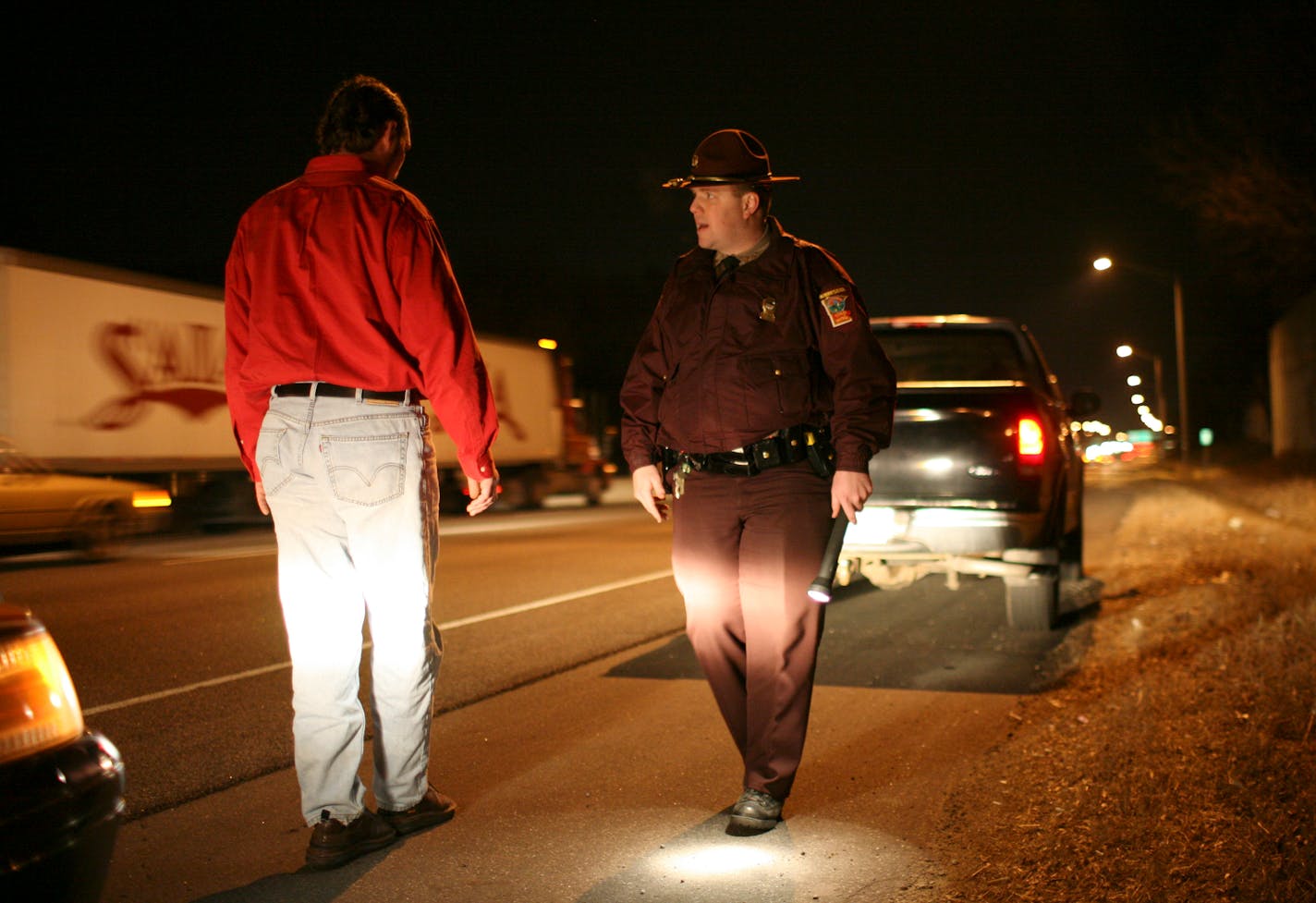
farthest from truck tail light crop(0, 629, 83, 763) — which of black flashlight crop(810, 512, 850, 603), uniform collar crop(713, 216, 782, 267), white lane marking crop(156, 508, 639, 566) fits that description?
white lane marking crop(156, 508, 639, 566)

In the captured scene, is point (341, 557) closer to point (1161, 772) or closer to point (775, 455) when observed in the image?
point (775, 455)

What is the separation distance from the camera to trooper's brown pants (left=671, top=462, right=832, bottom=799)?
12.2ft

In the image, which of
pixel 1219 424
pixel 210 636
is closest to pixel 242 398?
pixel 210 636

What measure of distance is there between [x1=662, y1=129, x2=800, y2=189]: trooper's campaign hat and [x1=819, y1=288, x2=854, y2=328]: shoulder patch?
1.40ft

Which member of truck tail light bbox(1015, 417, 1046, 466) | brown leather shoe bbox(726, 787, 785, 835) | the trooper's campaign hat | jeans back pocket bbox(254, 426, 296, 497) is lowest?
brown leather shoe bbox(726, 787, 785, 835)

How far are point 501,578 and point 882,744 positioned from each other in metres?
6.61

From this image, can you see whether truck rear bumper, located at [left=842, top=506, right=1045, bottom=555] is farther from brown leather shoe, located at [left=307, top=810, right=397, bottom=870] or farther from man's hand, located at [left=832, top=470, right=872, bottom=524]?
brown leather shoe, located at [left=307, top=810, right=397, bottom=870]

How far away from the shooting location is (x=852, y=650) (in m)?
7.04

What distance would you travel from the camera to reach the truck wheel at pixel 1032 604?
24.1ft

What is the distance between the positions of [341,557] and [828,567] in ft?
4.66

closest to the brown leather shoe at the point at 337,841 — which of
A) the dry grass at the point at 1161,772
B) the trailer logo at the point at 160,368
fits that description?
the dry grass at the point at 1161,772

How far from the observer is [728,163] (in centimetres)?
382

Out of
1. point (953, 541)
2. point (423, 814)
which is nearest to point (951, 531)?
point (953, 541)

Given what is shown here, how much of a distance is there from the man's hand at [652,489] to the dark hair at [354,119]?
1.29 metres
